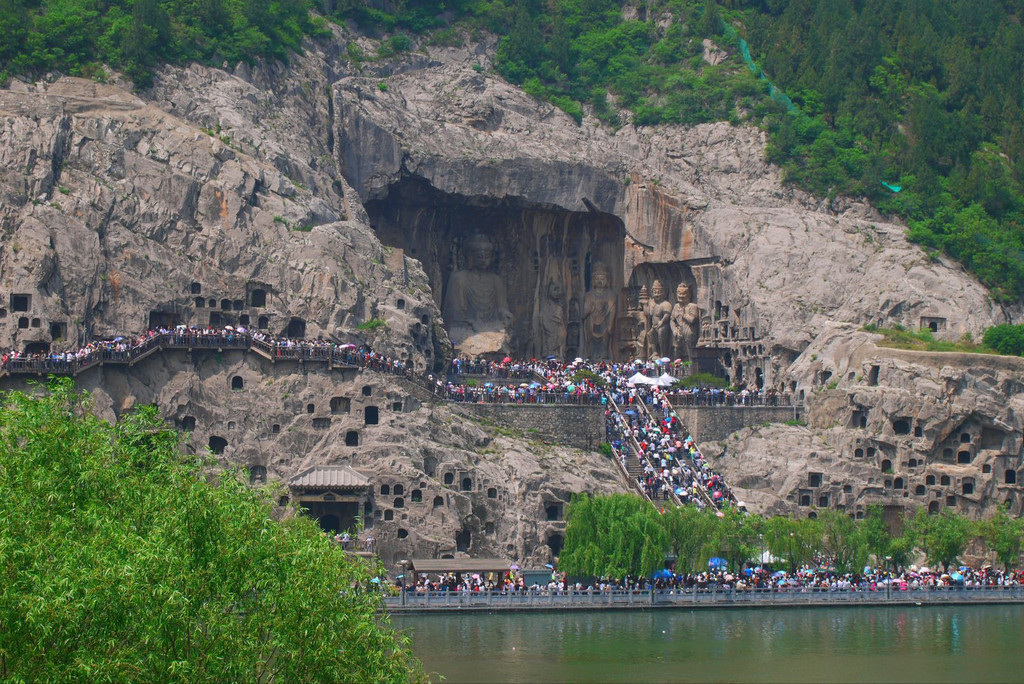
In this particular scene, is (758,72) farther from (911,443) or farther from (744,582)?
(744,582)

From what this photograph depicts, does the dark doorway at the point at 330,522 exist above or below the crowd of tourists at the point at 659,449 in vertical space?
below

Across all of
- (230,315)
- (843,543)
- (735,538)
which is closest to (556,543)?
(735,538)

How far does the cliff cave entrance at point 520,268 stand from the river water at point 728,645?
36155 millimetres

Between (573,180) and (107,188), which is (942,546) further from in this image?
(107,188)

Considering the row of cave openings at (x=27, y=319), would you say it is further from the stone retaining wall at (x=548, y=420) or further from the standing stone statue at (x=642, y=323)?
the standing stone statue at (x=642, y=323)

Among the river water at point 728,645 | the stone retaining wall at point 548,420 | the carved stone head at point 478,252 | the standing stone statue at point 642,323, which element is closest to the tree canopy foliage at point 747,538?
the river water at point 728,645

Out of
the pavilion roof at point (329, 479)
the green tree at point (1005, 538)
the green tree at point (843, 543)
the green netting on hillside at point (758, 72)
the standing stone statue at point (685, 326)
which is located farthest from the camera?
the green netting on hillside at point (758, 72)

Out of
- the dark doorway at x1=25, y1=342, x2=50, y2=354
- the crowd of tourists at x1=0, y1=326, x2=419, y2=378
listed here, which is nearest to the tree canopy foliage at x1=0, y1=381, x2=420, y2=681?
the crowd of tourists at x1=0, y1=326, x2=419, y2=378

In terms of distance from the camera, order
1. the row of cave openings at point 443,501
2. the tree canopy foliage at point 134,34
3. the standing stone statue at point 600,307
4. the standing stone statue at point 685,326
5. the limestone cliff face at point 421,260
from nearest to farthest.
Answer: the row of cave openings at point 443,501 → the limestone cliff face at point 421,260 → the tree canopy foliage at point 134,34 → the standing stone statue at point 685,326 → the standing stone statue at point 600,307

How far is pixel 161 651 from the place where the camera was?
111ft

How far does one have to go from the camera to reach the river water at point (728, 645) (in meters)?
57.0

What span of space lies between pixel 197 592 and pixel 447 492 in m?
41.7

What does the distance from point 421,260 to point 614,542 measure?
117 ft

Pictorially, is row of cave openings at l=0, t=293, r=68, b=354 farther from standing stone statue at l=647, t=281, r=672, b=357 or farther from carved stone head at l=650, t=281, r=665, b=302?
carved stone head at l=650, t=281, r=665, b=302
